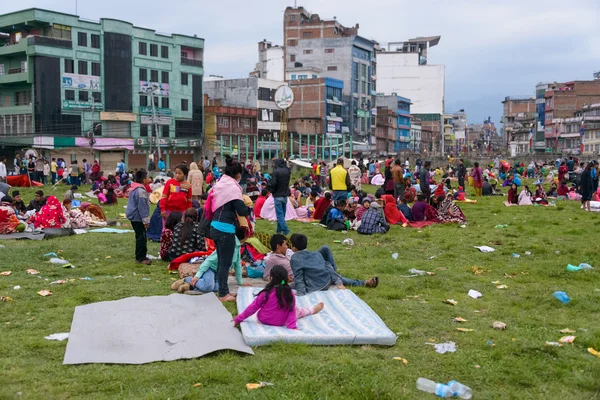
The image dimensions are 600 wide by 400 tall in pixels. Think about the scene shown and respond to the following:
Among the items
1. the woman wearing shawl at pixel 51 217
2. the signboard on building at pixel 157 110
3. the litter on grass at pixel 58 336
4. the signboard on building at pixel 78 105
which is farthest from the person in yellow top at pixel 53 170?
the litter on grass at pixel 58 336

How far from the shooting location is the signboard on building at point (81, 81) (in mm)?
54750

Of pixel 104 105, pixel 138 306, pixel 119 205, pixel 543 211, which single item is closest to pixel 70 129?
pixel 104 105

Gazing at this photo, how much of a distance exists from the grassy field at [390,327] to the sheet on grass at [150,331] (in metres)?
0.19

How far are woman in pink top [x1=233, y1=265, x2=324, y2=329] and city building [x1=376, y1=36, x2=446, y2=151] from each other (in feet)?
376

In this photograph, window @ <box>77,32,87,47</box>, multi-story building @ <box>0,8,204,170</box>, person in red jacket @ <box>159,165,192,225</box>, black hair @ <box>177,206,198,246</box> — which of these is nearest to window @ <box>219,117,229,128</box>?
multi-story building @ <box>0,8,204,170</box>

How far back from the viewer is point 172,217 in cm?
1238

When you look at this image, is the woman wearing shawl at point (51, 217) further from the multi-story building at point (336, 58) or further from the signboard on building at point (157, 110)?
the multi-story building at point (336, 58)

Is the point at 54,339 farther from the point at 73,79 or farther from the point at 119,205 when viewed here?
the point at 73,79

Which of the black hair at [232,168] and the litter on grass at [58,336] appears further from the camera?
the black hair at [232,168]

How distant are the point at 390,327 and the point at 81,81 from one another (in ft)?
175

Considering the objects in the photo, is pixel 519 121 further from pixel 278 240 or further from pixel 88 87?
pixel 278 240

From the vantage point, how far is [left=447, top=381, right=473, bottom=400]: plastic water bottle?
582 centimetres

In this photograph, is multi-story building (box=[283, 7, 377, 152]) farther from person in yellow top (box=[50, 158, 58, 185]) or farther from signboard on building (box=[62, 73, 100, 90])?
person in yellow top (box=[50, 158, 58, 185])

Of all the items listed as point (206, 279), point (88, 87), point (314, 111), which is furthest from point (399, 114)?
Answer: point (206, 279)
